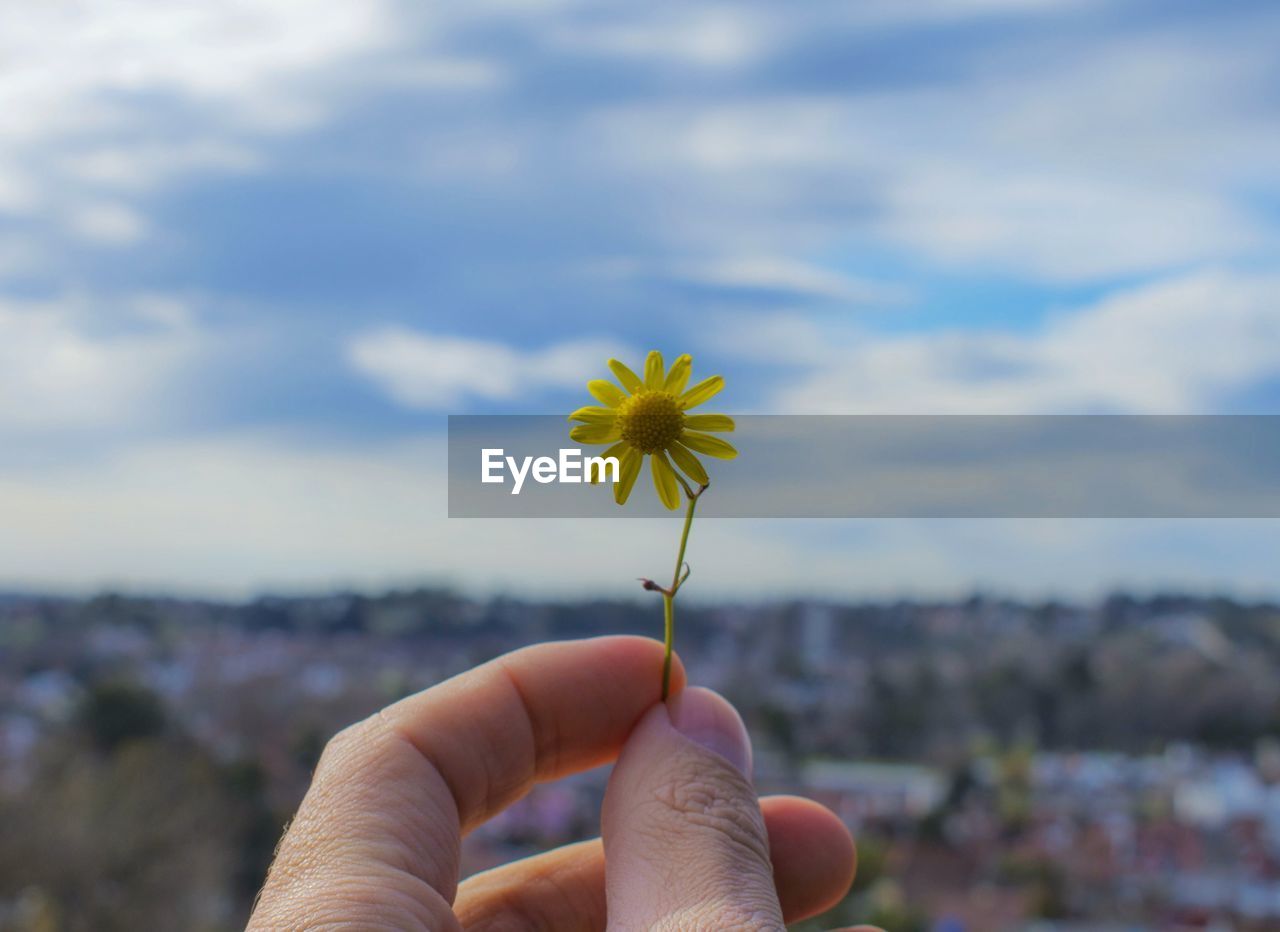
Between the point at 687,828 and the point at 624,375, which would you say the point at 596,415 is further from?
the point at 687,828

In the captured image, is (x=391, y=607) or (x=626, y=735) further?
(x=391, y=607)

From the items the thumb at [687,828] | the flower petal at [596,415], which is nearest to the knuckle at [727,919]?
the thumb at [687,828]

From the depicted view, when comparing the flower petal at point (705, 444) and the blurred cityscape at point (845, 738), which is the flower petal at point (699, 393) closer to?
the flower petal at point (705, 444)

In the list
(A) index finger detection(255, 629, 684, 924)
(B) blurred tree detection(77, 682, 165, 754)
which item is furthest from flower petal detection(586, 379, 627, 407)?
(B) blurred tree detection(77, 682, 165, 754)

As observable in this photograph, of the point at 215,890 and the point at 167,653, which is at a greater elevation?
the point at 167,653

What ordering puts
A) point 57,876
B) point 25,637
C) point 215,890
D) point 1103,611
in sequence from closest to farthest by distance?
1. point 57,876
2. point 215,890
3. point 25,637
4. point 1103,611

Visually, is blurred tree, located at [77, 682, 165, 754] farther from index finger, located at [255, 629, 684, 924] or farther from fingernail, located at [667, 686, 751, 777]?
fingernail, located at [667, 686, 751, 777]

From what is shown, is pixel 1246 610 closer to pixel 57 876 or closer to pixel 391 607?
pixel 391 607

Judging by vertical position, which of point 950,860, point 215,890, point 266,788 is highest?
point 266,788

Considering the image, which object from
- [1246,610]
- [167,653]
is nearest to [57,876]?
[167,653]
